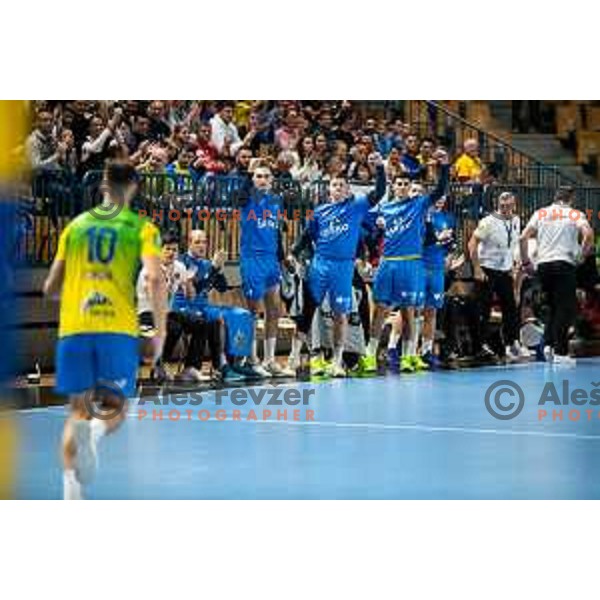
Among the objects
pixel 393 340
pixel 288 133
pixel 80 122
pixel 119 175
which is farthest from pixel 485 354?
pixel 119 175

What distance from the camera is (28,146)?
8.93 m

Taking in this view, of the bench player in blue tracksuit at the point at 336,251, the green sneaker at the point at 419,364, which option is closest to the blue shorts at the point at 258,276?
the bench player in blue tracksuit at the point at 336,251

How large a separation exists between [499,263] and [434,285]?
526 millimetres

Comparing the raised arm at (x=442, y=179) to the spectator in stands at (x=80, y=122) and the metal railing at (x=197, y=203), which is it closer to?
the metal railing at (x=197, y=203)

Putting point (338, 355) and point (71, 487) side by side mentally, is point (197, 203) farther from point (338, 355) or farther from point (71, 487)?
point (71, 487)

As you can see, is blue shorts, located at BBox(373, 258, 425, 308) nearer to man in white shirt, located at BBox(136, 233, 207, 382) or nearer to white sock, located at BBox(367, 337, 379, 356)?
white sock, located at BBox(367, 337, 379, 356)

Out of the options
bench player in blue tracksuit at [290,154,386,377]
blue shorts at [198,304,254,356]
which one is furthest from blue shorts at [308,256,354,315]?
blue shorts at [198,304,254,356]

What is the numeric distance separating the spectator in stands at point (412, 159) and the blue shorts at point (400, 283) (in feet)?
1.99

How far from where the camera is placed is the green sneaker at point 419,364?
13.9 meters

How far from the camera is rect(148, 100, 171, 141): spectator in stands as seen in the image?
377 inches

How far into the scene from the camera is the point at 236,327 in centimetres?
1186

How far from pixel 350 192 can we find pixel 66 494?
434 cm
